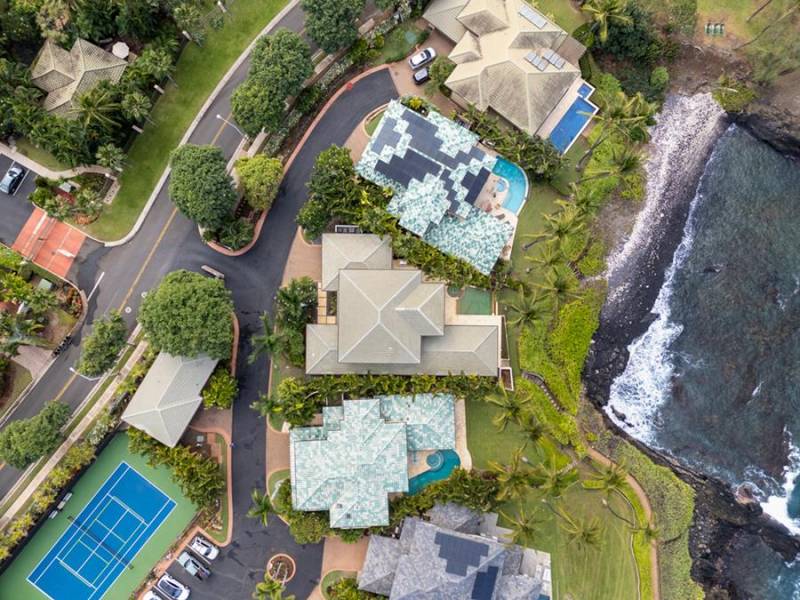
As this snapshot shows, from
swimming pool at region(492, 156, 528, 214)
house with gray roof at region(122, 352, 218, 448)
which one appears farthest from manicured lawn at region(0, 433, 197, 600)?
swimming pool at region(492, 156, 528, 214)

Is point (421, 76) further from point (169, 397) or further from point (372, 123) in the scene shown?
point (169, 397)

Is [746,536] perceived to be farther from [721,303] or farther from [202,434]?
[202,434]

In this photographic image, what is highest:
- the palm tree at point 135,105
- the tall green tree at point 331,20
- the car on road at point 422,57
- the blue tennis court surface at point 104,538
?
the car on road at point 422,57

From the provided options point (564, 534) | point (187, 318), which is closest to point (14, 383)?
point (187, 318)

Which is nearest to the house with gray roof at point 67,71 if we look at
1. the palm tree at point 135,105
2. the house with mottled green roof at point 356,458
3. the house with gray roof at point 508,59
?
the palm tree at point 135,105

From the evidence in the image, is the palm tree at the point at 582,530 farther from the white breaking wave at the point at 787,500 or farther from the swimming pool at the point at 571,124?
the swimming pool at the point at 571,124

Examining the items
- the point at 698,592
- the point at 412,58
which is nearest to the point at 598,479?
the point at 698,592
